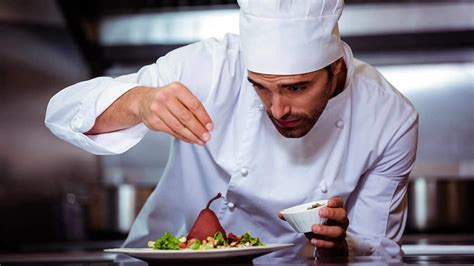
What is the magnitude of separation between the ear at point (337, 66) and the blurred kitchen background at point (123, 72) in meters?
1.61

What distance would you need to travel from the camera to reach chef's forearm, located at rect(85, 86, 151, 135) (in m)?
1.93

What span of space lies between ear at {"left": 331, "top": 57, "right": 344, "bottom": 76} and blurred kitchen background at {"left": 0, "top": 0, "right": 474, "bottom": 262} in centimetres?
161

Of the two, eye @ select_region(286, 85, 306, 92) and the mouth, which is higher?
eye @ select_region(286, 85, 306, 92)

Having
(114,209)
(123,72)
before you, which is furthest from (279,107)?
(123,72)

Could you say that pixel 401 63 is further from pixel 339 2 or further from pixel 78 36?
pixel 339 2

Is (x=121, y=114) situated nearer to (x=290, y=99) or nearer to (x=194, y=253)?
(x=290, y=99)

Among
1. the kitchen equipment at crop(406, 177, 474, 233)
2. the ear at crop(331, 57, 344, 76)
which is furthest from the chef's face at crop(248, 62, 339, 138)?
the kitchen equipment at crop(406, 177, 474, 233)

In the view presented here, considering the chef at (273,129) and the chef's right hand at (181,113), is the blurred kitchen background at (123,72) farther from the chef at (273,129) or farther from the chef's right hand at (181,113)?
the chef's right hand at (181,113)

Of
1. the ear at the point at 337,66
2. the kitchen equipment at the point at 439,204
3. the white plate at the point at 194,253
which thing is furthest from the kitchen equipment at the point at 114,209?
the white plate at the point at 194,253

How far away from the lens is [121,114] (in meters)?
1.99

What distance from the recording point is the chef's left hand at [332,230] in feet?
5.86

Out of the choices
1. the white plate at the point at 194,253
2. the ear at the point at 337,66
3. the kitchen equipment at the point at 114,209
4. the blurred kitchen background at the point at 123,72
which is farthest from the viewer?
the kitchen equipment at the point at 114,209

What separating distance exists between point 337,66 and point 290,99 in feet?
0.83

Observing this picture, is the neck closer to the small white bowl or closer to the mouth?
the mouth
